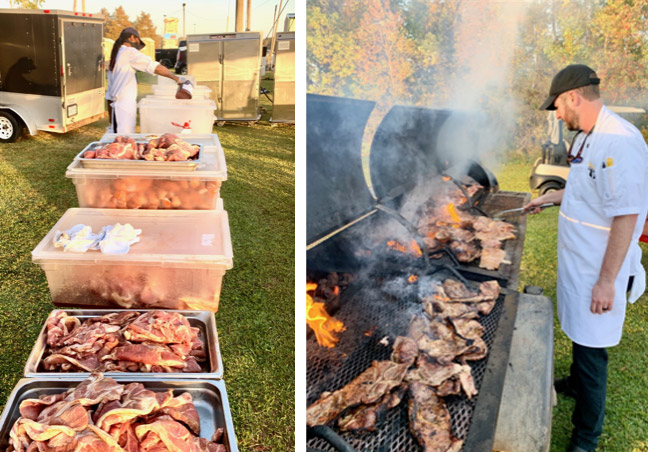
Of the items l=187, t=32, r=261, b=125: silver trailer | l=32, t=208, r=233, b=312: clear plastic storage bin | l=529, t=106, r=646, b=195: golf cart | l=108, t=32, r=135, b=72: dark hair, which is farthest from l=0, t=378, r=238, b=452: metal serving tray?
l=187, t=32, r=261, b=125: silver trailer

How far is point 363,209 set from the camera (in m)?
2.32

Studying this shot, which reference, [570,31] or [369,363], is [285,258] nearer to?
[369,363]

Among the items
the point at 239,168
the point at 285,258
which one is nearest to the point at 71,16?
the point at 239,168

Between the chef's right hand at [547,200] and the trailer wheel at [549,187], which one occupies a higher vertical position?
the chef's right hand at [547,200]

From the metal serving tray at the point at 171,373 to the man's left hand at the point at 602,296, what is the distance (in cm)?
154

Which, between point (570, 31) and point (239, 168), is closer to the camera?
point (570, 31)

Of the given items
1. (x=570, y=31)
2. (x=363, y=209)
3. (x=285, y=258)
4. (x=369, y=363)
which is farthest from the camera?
(x=285, y=258)

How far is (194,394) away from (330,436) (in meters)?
0.46

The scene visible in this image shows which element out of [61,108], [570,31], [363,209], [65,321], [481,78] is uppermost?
[570,31]

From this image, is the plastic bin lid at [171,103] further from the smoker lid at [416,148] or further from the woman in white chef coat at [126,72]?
the smoker lid at [416,148]

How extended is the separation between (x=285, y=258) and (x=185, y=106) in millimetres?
1820

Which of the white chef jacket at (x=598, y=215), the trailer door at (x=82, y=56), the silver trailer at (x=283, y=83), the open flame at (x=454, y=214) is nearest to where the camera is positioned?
the white chef jacket at (x=598, y=215)

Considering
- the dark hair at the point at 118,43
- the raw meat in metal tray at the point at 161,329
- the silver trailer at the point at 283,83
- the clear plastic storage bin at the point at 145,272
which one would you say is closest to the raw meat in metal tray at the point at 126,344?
the raw meat in metal tray at the point at 161,329

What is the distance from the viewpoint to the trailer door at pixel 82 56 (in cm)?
414
